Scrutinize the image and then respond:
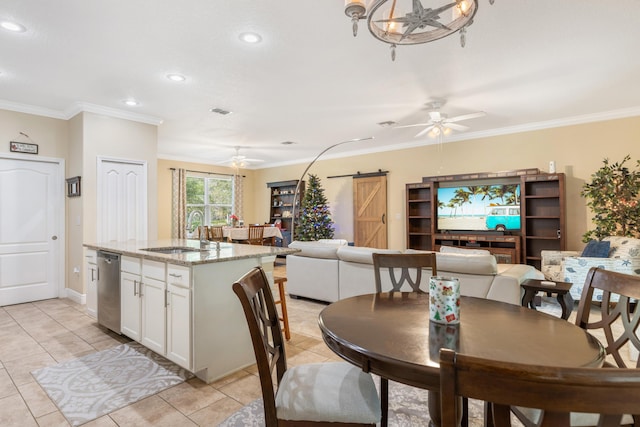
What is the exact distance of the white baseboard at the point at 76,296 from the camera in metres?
4.70

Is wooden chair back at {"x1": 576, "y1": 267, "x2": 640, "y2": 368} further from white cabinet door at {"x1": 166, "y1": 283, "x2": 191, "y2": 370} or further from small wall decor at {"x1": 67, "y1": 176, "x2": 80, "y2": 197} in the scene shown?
small wall decor at {"x1": 67, "y1": 176, "x2": 80, "y2": 197}

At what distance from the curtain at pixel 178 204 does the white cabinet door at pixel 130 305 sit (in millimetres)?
5682

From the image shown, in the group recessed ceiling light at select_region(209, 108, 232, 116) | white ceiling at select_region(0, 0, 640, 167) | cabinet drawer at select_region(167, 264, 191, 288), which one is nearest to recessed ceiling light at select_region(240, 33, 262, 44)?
white ceiling at select_region(0, 0, 640, 167)

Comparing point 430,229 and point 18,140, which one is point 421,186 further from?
point 18,140

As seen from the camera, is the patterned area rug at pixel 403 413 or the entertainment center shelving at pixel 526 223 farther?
the entertainment center shelving at pixel 526 223

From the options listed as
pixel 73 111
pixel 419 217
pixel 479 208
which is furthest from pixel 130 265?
pixel 479 208

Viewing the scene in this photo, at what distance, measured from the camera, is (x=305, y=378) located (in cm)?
153

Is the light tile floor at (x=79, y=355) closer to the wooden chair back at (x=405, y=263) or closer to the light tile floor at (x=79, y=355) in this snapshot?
the light tile floor at (x=79, y=355)

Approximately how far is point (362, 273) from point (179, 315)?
86.8 inches

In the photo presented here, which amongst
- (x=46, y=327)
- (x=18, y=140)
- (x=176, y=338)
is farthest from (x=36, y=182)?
(x=176, y=338)

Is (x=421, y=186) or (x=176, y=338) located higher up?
(x=421, y=186)

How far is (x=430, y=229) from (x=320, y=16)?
5.00m

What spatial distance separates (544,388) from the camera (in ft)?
1.96

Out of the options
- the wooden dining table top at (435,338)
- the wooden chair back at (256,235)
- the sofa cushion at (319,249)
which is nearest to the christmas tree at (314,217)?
the wooden chair back at (256,235)
